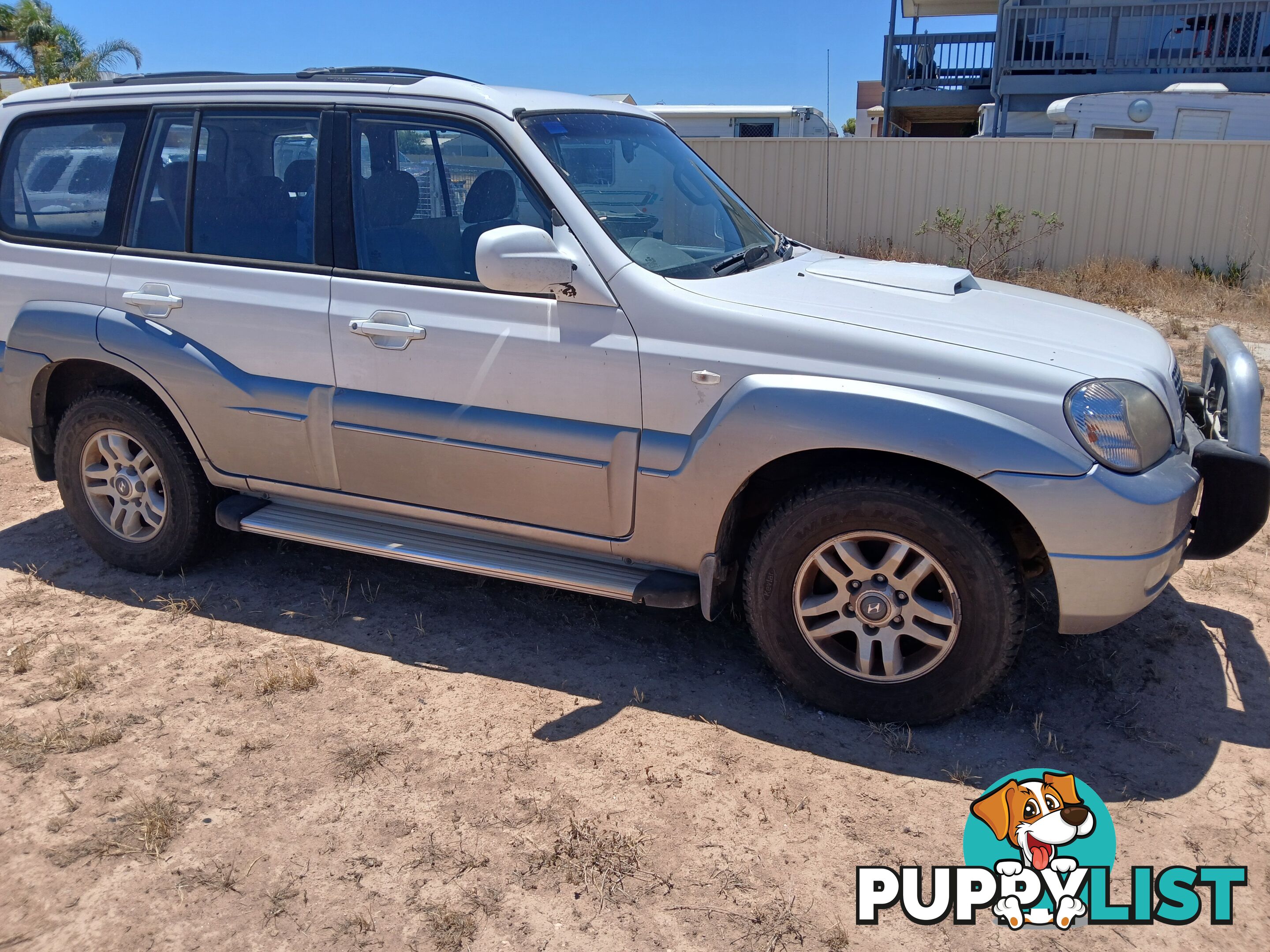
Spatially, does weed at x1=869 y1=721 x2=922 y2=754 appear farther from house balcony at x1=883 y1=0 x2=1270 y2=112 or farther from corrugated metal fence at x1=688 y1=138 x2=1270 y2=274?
house balcony at x1=883 y1=0 x2=1270 y2=112

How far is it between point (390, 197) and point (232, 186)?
73cm

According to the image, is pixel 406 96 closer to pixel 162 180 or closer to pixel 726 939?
pixel 162 180

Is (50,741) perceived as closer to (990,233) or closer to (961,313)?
(961,313)

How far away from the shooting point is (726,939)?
254cm

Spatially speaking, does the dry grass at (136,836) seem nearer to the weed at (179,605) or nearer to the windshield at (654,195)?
the weed at (179,605)

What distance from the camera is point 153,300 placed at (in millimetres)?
4164

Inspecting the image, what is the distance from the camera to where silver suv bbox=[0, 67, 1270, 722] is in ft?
10.4

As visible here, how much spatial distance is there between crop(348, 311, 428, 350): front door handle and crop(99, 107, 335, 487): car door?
19 cm

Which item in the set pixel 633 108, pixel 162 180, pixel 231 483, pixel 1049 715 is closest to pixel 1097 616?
pixel 1049 715

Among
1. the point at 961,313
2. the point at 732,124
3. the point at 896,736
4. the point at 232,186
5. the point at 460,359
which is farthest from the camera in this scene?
the point at 732,124

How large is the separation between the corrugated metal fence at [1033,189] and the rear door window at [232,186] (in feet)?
37.5

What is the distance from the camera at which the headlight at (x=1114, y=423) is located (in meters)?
3.02

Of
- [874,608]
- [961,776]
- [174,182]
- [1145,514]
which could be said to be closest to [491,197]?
[174,182]

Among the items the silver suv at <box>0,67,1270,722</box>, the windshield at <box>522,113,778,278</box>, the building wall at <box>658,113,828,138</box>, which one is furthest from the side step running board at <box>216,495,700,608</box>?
Answer: the building wall at <box>658,113,828,138</box>
